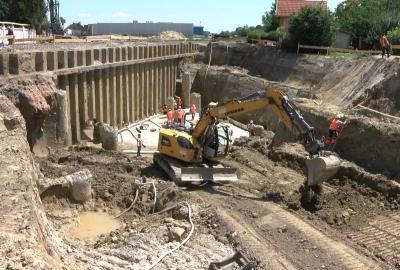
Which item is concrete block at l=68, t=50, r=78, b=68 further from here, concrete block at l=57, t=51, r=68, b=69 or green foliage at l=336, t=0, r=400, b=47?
green foliage at l=336, t=0, r=400, b=47

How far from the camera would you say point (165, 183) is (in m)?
15.4

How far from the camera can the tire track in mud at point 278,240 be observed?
10.8 meters

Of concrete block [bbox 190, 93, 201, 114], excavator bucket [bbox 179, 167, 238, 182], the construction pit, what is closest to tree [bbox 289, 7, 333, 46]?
the construction pit

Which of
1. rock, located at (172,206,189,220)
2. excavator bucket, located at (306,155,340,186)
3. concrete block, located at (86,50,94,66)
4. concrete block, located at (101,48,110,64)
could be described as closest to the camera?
rock, located at (172,206,189,220)

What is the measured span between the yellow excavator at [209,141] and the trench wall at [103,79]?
517 centimetres

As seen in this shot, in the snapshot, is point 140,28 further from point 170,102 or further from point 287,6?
point 170,102

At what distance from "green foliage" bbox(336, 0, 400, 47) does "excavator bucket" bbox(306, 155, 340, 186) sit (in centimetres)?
2023

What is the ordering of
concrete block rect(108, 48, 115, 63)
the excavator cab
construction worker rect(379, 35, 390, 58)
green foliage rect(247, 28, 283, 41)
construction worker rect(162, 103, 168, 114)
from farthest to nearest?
green foliage rect(247, 28, 283, 41)
construction worker rect(162, 103, 168, 114)
concrete block rect(108, 48, 115, 63)
construction worker rect(379, 35, 390, 58)
the excavator cab

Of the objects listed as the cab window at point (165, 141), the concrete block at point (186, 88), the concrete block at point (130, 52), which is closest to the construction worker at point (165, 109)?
the concrete block at point (186, 88)

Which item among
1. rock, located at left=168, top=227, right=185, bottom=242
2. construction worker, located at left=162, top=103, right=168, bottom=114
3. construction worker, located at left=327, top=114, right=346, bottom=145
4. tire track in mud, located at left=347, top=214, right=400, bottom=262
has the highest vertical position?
construction worker, located at left=327, top=114, right=346, bottom=145

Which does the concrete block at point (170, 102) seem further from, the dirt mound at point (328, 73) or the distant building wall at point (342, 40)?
the distant building wall at point (342, 40)

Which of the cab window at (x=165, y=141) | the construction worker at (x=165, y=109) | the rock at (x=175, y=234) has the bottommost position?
the rock at (x=175, y=234)

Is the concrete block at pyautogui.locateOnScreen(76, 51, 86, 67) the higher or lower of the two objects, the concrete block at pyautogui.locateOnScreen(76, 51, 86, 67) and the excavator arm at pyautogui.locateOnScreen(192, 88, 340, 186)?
the higher

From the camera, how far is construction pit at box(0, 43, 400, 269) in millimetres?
10609
